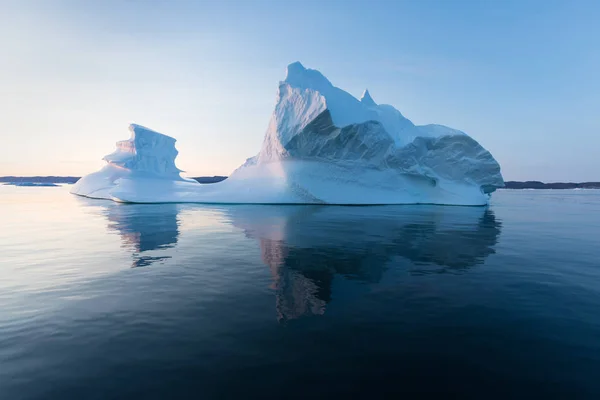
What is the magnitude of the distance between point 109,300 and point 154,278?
48.8 inches

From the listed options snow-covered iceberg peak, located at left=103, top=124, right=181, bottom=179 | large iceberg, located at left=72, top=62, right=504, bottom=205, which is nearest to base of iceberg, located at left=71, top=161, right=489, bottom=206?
large iceberg, located at left=72, top=62, right=504, bottom=205

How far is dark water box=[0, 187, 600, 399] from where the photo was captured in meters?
3.12

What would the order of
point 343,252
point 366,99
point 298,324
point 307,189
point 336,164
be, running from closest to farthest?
point 298,324
point 343,252
point 307,189
point 336,164
point 366,99

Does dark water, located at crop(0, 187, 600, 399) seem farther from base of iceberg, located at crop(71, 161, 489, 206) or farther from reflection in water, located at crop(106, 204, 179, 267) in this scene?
base of iceberg, located at crop(71, 161, 489, 206)

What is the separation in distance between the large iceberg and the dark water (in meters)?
18.3

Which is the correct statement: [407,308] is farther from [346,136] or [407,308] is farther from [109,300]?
[346,136]

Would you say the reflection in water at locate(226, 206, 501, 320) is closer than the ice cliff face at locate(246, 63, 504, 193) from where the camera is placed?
Yes

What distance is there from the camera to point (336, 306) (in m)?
5.06

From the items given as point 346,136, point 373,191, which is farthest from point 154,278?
point 373,191

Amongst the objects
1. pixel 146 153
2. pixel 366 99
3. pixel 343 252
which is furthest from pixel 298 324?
pixel 146 153

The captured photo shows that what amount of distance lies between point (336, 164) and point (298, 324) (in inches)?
972

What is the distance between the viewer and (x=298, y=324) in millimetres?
4391

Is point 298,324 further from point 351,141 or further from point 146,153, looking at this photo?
point 146,153

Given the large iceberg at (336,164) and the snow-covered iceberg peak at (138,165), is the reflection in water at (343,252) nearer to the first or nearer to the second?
the large iceberg at (336,164)
